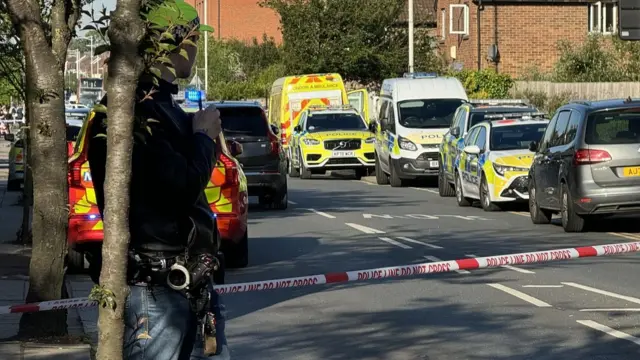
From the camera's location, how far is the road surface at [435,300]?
909 centimetres

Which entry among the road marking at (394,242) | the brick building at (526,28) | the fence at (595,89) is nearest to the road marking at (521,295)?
the road marking at (394,242)

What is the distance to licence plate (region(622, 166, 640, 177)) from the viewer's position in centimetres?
1714

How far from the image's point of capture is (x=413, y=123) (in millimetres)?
29469

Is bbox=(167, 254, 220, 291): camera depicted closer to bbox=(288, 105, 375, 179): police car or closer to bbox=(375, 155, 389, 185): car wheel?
bbox=(375, 155, 389, 185): car wheel

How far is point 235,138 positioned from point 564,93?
16624mm

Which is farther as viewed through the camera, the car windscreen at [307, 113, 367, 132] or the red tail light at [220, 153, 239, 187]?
the car windscreen at [307, 113, 367, 132]

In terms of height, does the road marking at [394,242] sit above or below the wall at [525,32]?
below

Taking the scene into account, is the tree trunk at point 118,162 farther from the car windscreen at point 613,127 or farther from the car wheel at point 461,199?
the car wheel at point 461,199

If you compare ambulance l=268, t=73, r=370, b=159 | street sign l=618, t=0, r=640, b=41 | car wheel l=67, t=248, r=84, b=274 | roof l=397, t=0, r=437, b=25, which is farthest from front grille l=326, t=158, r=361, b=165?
roof l=397, t=0, r=437, b=25

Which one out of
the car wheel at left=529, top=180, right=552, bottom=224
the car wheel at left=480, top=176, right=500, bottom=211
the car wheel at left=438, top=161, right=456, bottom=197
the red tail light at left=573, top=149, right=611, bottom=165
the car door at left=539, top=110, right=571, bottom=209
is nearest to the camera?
the red tail light at left=573, top=149, right=611, bottom=165

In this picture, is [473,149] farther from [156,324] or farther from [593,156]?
[156,324]

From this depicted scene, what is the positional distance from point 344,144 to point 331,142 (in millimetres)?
367

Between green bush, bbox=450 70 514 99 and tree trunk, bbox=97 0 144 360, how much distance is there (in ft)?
119

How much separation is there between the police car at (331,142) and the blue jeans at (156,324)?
28.8 metres
